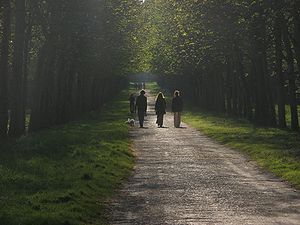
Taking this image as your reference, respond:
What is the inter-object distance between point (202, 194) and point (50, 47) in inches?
868

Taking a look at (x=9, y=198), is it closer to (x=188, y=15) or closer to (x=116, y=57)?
(x=188, y=15)

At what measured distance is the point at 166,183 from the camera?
1588 cm

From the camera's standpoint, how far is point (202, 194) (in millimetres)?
14250

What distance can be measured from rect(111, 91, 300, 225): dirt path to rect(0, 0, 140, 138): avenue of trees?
778 cm

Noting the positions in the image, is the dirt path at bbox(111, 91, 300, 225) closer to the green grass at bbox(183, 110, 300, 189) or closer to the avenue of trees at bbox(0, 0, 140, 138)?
the green grass at bbox(183, 110, 300, 189)

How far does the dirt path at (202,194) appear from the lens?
11.7 m

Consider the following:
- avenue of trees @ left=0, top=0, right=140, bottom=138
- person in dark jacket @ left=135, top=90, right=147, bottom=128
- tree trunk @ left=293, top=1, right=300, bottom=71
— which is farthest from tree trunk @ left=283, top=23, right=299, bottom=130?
avenue of trees @ left=0, top=0, right=140, bottom=138

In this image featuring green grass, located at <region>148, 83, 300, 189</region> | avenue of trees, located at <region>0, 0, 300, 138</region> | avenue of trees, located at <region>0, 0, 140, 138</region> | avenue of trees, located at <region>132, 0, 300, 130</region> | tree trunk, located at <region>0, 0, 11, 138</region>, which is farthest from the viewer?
avenue of trees, located at <region>132, 0, 300, 130</region>

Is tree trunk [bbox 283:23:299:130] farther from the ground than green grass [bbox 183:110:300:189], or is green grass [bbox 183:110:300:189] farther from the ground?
tree trunk [bbox 283:23:299:130]

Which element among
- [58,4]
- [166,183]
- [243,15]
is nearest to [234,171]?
[166,183]

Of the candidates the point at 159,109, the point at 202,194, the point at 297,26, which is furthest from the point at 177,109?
the point at 202,194

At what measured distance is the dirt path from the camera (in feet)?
38.3

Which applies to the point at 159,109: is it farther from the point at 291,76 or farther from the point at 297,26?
the point at 297,26

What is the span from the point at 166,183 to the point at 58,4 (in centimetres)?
1835
